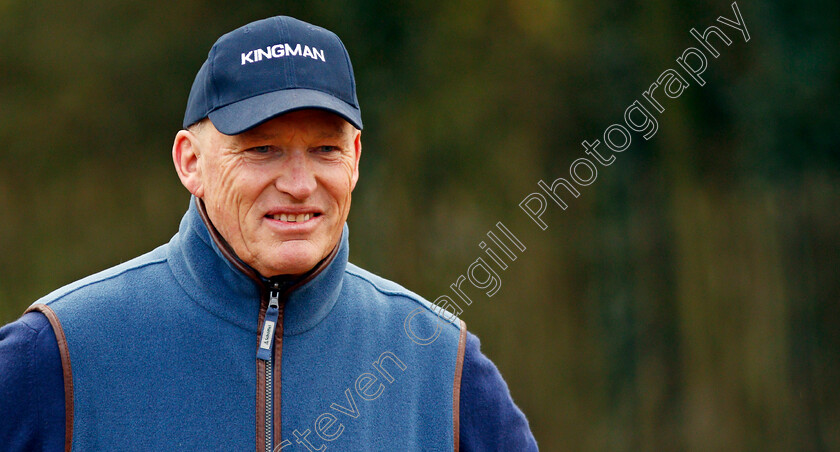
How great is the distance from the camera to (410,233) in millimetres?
4254

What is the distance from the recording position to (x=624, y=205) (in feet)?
14.1

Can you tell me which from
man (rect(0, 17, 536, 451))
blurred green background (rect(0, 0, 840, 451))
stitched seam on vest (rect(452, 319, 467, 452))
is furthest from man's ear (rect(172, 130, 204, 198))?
blurred green background (rect(0, 0, 840, 451))

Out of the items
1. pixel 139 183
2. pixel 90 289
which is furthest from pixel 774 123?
pixel 90 289

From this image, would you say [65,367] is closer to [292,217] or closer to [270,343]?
[270,343]

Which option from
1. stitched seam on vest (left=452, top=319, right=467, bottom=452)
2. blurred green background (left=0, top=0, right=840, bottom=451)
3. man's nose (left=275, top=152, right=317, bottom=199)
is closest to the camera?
man's nose (left=275, top=152, right=317, bottom=199)

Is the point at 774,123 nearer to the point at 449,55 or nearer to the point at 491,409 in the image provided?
the point at 449,55

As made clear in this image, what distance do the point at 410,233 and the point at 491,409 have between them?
229 cm

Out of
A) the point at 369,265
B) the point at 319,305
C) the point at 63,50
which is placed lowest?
the point at 319,305

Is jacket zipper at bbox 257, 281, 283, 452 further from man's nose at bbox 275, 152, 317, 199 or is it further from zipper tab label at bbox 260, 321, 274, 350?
man's nose at bbox 275, 152, 317, 199

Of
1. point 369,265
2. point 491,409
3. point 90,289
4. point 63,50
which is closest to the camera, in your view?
point 90,289

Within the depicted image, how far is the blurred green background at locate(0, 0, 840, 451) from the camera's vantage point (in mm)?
4238

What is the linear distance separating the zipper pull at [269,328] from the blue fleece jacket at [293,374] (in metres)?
0.02

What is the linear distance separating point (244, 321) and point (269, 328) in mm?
52

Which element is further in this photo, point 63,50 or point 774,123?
point 774,123
